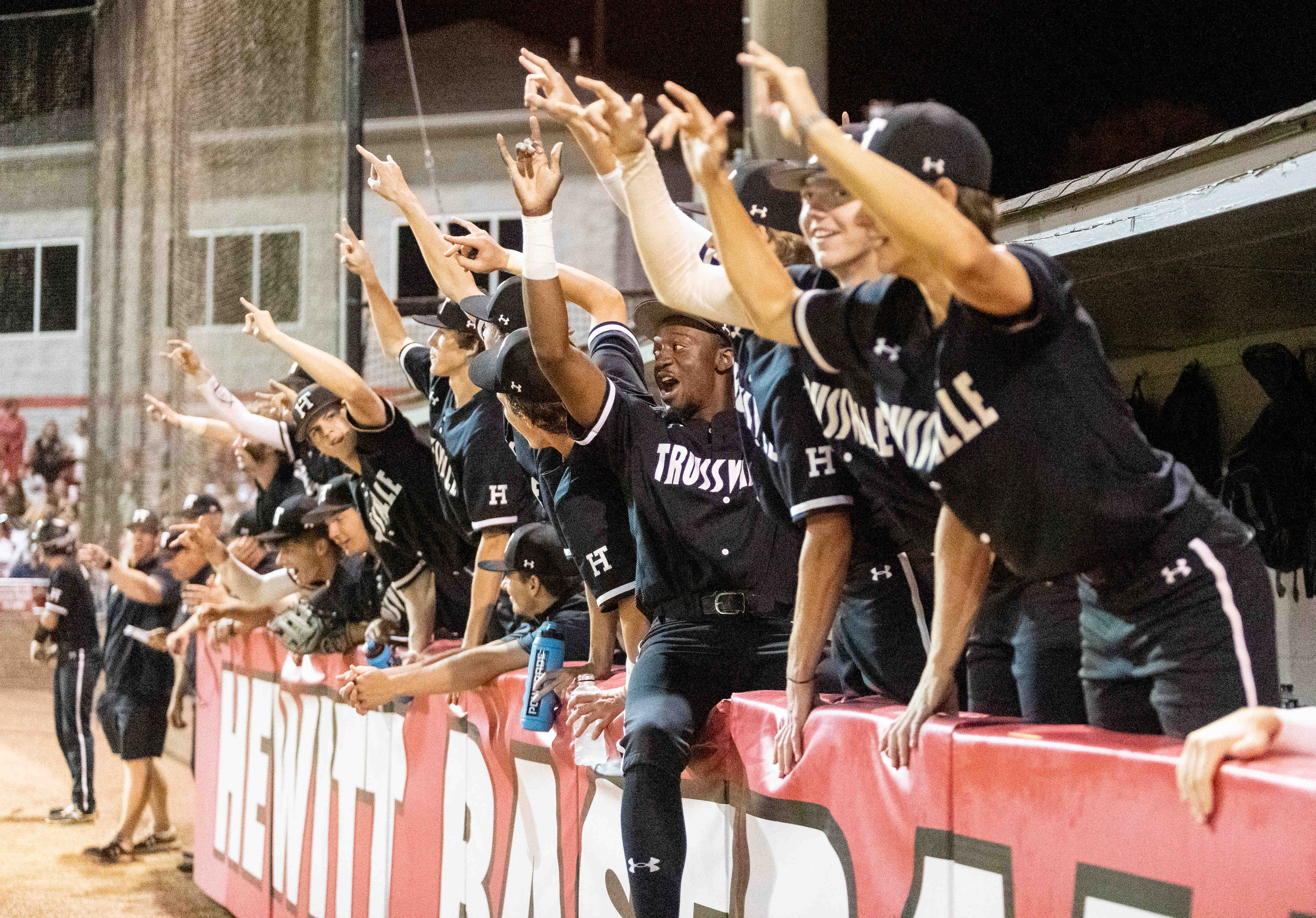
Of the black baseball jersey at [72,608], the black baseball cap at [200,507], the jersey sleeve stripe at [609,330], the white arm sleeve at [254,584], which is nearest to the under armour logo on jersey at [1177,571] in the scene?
the jersey sleeve stripe at [609,330]

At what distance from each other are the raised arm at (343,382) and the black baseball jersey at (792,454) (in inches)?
90.4

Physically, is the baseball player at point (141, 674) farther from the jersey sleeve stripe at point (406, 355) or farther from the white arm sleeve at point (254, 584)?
the jersey sleeve stripe at point (406, 355)

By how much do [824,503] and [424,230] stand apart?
2142 millimetres

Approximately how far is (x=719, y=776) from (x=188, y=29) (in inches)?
316

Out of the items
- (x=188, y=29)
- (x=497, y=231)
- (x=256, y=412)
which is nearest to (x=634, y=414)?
(x=256, y=412)

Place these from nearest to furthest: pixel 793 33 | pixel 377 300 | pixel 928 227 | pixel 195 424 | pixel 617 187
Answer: pixel 928 227
pixel 617 187
pixel 377 300
pixel 793 33
pixel 195 424

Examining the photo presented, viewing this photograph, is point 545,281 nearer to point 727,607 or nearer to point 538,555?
point 727,607

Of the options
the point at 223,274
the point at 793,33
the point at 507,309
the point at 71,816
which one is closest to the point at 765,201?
the point at 507,309

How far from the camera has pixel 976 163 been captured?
6.79 feet

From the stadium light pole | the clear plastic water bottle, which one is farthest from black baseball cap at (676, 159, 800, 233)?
the stadium light pole

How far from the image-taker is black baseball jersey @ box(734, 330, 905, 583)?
101 inches

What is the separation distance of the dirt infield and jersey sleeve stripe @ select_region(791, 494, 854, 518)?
15.1ft

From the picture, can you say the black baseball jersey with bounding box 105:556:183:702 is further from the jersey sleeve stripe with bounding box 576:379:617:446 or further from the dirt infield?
the jersey sleeve stripe with bounding box 576:379:617:446

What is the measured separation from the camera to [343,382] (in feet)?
15.7
